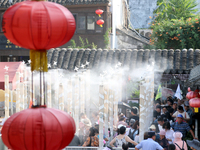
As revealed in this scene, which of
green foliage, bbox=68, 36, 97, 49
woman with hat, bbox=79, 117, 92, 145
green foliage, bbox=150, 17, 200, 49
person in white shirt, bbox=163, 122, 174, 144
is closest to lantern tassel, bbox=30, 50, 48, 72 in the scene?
person in white shirt, bbox=163, 122, 174, 144

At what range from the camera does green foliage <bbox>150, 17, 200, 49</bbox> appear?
15.3m

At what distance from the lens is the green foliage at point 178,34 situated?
15312 mm

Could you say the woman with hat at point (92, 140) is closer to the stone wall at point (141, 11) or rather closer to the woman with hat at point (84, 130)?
the woman with hat at point (84, 130)

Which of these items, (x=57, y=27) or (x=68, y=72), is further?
(x=68, y=72)

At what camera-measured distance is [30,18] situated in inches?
133

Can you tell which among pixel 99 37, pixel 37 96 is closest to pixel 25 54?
pixel 99 37

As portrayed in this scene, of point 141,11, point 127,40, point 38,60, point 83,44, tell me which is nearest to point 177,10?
point 127,40

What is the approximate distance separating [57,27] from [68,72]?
27.2ft

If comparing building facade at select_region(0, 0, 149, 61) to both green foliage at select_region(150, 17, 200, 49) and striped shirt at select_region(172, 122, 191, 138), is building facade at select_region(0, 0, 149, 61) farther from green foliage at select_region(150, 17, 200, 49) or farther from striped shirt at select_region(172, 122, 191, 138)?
striped shirt at select_region(172, 122, 191, 138)

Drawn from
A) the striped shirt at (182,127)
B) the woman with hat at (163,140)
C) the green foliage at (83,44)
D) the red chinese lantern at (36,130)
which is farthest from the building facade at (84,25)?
the red chinese lantern at (36,130)

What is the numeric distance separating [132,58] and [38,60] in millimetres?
8125

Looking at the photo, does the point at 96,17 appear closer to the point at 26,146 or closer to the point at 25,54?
the point at 25,54

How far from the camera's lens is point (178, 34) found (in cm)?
1527

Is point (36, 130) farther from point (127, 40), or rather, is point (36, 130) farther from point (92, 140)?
point (127, 40)
